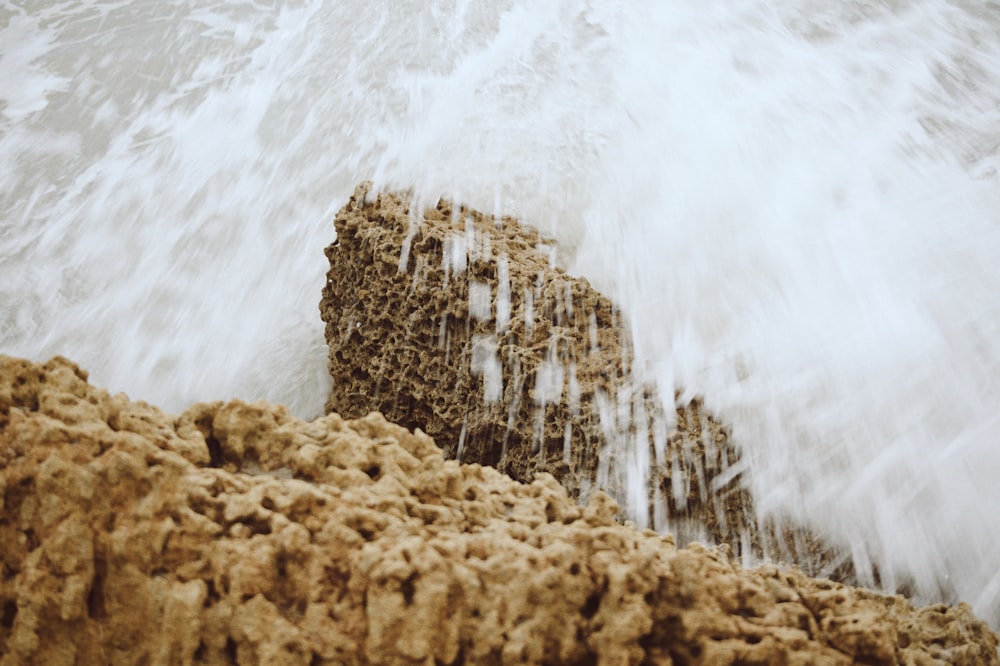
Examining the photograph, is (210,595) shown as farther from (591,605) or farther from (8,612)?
(591,605)

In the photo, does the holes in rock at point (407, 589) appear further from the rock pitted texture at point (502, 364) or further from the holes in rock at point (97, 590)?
the rock pitted texture at point (502, 364)

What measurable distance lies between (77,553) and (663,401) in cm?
184

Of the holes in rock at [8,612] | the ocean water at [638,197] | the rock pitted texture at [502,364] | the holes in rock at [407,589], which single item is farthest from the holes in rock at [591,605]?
the ocean water at [638,197]

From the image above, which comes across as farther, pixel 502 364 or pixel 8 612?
pixel 502 364

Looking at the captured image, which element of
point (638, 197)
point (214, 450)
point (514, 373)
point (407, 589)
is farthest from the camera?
point (638, 197)

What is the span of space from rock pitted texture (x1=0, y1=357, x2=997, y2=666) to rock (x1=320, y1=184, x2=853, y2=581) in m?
1.02

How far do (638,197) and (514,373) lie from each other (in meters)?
1.76

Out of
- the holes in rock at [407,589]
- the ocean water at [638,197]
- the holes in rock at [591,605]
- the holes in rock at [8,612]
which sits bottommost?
the ocean water at [638,197]

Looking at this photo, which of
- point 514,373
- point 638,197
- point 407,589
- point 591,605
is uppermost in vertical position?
point 407,589

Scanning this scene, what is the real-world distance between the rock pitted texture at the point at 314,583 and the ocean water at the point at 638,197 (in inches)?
48.6

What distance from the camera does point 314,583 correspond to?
1429 millimetres

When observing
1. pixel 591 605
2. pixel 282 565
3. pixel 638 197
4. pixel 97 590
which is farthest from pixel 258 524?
pixel 638 197

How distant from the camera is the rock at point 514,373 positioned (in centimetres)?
261

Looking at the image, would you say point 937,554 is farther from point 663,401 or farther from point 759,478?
point 663,401
